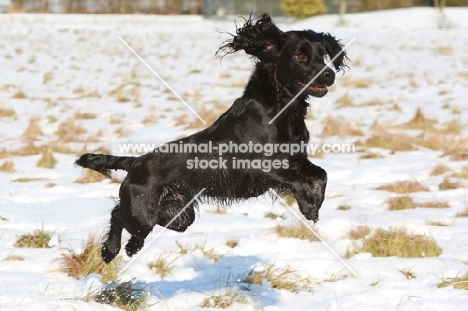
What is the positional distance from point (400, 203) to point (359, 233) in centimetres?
99

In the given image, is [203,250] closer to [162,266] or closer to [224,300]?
[162,266]

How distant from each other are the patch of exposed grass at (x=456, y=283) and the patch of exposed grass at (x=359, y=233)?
0.86 meters

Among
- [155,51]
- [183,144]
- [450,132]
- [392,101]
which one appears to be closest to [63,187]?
[183,144]

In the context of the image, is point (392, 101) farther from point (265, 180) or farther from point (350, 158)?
point (265, 180)

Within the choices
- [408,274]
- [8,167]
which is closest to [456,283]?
[408,274]

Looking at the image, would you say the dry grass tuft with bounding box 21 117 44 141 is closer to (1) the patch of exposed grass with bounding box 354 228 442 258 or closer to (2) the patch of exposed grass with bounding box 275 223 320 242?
(2) the patch of exposed grass with bounding box 275 223 320 242

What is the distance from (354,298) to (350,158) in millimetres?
3993

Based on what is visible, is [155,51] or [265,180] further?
[155,51]

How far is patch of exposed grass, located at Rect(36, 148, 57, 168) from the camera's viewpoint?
6968mm

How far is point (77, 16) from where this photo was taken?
95.8 feet

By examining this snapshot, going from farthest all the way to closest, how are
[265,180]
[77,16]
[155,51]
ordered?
[77,16] < [155,51] < [265,180]

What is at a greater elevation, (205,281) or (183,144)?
(183,144)

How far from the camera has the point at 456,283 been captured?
12.1ft

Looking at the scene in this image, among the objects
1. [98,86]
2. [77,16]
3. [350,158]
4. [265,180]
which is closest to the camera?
[265,180]
